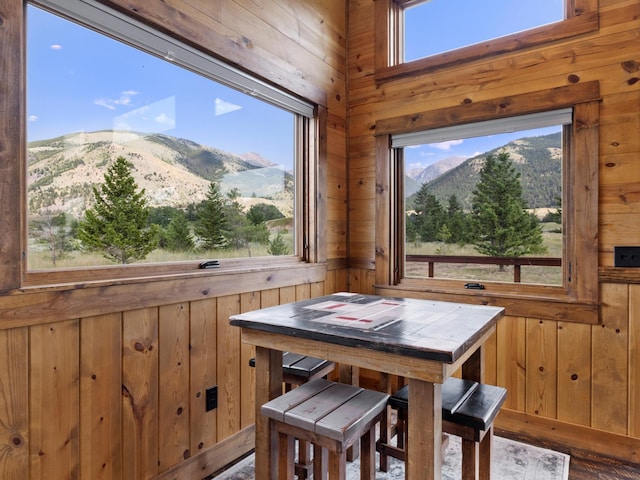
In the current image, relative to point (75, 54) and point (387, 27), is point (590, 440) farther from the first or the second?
point (75, 54)

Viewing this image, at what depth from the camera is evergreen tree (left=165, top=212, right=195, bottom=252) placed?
1883 mm

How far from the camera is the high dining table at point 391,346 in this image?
49.8 inches

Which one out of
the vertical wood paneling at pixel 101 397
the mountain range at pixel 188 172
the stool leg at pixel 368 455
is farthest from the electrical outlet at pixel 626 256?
the vertical wood paneling at pixel 101 397

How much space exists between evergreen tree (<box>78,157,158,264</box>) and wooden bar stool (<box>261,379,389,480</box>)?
2.95ft

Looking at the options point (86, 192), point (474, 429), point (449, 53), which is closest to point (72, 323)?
point (86, 192)

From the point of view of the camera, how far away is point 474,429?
138cm

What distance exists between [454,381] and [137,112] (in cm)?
185

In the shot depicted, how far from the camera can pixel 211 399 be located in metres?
1.99

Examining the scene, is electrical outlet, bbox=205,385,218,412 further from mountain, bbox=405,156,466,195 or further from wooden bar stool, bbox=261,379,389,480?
mountain, bbox=405,156,466,195

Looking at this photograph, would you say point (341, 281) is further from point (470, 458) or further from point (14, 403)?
point (14, 403)

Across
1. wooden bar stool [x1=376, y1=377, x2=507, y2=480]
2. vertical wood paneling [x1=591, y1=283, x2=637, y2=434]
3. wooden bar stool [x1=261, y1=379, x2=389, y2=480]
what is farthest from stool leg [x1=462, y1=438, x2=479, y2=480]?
vertical wood paneling [x1=591, y1=283, x2=637, y2=434]

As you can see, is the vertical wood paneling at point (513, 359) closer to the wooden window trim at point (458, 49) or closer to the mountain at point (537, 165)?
the mountain at point (537, 165)

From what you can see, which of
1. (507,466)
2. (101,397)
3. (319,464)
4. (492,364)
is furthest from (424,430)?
(492,364)

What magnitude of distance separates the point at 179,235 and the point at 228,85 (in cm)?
88
